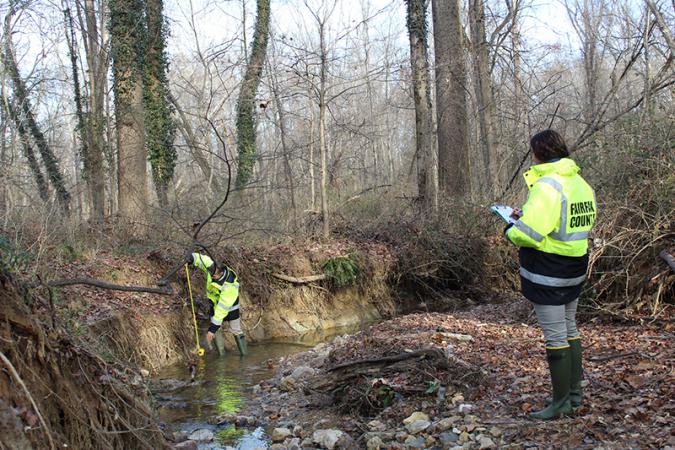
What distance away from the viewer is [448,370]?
5895 mm

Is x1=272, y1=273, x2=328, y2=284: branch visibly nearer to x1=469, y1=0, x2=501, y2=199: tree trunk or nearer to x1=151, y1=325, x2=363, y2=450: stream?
x1=151, y1=325, x2=363, y2=450: stream

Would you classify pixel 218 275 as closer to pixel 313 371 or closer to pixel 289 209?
pixel 313 371

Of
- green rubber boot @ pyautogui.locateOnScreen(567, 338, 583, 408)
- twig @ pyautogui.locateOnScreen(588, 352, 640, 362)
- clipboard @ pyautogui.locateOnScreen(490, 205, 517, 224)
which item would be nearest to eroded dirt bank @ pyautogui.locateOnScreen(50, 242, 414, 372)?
clipboard @ pyautogui.locateOnScreen(490, 205, 517, 224)

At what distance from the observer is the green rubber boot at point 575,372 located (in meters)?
4.50

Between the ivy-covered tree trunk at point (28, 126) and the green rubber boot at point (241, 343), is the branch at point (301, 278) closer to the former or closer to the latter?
the green rubber boot at point (241, 343)

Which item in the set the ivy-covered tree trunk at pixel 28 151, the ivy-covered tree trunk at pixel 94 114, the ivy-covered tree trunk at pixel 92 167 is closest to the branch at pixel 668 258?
the ivy-covered tree trunk at pixel 94 114

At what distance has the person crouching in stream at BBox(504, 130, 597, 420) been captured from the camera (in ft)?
14.0

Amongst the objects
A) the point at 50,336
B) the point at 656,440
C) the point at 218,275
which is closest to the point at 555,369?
the point at 656,440

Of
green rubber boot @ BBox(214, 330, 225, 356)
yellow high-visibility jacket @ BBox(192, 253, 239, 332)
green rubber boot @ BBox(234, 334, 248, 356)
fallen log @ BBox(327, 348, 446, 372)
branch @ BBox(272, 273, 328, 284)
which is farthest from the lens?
branch @ BBox(272, 273, 328, 284)

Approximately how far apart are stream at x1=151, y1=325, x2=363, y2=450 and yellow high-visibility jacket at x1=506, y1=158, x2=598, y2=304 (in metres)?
3.19

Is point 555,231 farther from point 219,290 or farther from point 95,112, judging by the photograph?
point 95,112

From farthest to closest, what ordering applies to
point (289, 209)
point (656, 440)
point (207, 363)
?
point (289, 209), point (207, 363), point (656, 440)

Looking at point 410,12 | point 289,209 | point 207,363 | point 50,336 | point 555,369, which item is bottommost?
point 207,363

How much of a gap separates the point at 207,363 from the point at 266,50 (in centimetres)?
1194
